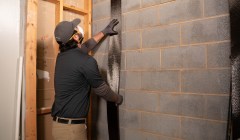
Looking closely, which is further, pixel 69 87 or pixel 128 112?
pixel 128 112

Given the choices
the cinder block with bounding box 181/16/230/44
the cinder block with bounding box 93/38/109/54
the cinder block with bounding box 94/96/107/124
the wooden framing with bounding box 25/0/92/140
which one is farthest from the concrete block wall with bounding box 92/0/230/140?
the wooden framing with bounding box 25/0/92/140

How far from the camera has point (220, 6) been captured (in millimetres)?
1619

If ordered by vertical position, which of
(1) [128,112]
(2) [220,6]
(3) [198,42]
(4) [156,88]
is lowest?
(1) [128,112]

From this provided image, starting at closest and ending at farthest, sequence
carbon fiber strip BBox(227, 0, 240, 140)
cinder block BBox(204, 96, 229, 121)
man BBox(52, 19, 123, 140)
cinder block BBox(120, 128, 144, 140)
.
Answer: carbon fiber strip BBox(227, 0, 240, 140), cinder block BBox(204, 96, 229, 121), man BBox(52, 19, 123, 140), cinder block BBox(120, 128, 144, 140)

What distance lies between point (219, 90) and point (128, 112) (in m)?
0.93

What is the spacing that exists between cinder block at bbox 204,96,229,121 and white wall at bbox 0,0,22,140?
1747 millimetres

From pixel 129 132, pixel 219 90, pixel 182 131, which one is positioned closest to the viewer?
pixel 219 90

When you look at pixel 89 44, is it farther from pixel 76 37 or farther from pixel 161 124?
pixel 161 124

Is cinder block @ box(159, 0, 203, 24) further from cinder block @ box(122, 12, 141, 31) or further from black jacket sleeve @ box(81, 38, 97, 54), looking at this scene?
black jacket sleeve @ box(81, 38, 97, 54)

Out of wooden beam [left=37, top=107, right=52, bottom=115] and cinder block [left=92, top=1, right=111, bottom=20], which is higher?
cinder block [left=92, top=1, right=111, bottom=20]

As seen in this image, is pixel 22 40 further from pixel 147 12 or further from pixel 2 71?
pixel 147 12

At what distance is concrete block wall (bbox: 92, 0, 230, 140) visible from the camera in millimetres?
1627

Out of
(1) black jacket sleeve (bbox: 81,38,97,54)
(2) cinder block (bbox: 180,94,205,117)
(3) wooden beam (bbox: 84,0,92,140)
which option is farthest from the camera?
(3) wooden beam (bbox: 84,0,92,140)

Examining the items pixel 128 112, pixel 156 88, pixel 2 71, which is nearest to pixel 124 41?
pixel 156 88
